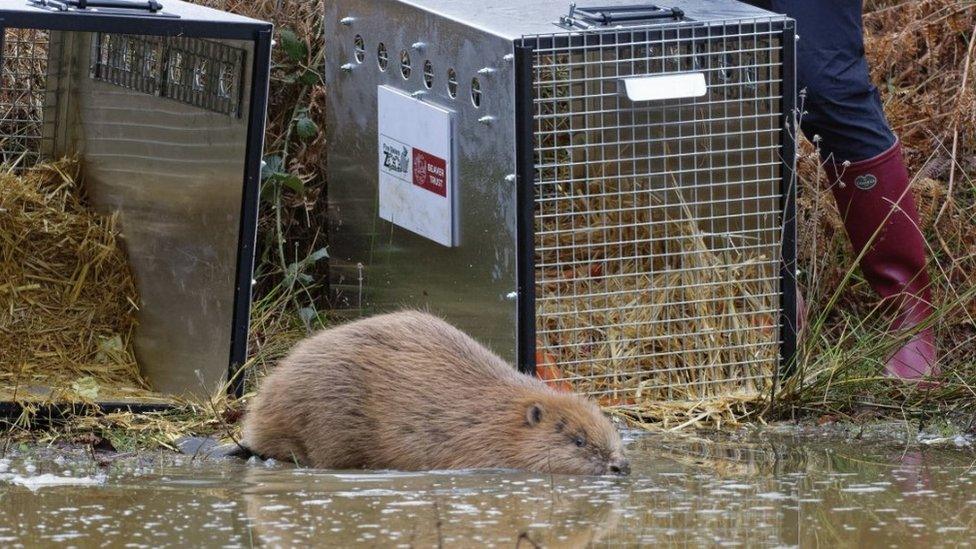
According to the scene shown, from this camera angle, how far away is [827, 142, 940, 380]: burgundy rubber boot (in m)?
5.24

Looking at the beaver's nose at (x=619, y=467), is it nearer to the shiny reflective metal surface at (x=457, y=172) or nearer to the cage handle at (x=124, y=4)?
the shiny reflective metal surface at (x=457, y=172)

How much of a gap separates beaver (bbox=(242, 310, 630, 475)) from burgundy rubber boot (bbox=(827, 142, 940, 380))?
148 centimetres

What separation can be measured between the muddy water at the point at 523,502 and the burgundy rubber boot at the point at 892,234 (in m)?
0.89

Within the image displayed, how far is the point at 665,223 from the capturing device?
15.9 ft

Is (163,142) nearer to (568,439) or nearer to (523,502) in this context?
(568,439)

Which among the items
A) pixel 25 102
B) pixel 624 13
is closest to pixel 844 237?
pixel 624 13

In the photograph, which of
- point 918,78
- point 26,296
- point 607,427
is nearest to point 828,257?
point 918,78

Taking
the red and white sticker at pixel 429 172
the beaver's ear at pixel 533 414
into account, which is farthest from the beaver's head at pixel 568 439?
the red and white sticker at pixel 429 172

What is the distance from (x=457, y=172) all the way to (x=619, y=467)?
1226 millimetres

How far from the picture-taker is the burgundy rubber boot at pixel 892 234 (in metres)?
5.24

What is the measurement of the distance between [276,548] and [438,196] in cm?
195

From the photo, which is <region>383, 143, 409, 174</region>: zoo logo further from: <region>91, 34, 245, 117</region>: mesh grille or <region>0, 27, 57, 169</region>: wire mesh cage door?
<region>0, 27, 57, 169</region>: wire mesh cage door

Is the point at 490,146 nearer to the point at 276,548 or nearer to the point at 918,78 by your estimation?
the point at 276,548

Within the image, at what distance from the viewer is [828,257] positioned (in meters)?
5.77
